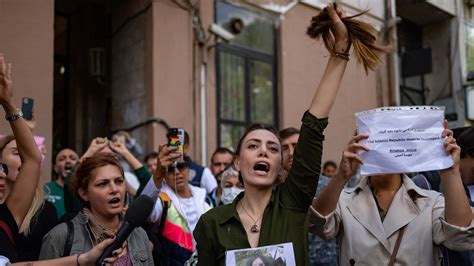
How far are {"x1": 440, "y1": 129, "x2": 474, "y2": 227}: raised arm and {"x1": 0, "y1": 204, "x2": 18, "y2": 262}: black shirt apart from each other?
6.97 feet

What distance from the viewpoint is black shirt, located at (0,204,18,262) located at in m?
2.70

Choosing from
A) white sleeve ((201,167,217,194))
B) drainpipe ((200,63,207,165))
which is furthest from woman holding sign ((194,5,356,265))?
drainpipe ((200,63,207,165))

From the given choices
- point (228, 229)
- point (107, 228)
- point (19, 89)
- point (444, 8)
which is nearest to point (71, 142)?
point (19, 89)

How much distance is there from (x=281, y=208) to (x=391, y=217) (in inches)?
26.3

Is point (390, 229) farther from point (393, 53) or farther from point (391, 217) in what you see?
point (393, 53)

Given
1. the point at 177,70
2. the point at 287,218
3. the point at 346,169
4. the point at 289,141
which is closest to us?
the point at 287,218

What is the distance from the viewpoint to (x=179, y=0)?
26.7ft

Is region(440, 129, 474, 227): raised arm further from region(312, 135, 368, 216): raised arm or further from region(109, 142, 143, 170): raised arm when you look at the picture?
region(109, 142, 143, 170): raised arm

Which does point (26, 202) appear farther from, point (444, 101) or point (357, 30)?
point (444, 101)

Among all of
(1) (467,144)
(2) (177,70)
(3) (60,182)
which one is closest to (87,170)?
(3) (60,182)

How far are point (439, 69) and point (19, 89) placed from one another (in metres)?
9.86

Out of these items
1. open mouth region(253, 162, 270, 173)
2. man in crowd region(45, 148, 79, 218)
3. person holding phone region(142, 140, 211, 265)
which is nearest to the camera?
open mouth region(253, 162, 270, 173)

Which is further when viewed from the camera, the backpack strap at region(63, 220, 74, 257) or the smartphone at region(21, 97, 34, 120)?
the smartphone at region(21, 97, 34, 120)

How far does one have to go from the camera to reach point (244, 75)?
375 inches
